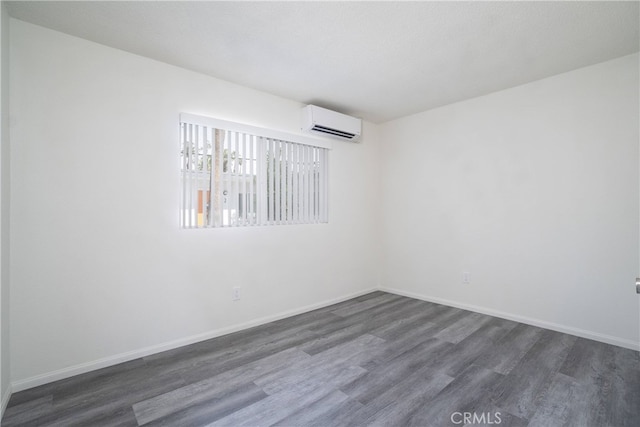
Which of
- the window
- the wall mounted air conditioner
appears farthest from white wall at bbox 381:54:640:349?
the window

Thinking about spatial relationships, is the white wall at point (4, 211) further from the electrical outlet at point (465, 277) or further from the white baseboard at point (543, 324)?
the electrical outlet at point (465, 277)

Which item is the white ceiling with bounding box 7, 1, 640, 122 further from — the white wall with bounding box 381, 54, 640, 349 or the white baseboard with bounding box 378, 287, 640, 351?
the white baseboard with bounding box 378, 287, 640, 351

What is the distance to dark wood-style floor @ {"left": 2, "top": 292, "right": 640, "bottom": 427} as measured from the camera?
172 centimetres

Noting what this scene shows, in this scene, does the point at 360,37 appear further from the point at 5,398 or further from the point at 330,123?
the point at 5,398

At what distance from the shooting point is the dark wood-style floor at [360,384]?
172 centimetres

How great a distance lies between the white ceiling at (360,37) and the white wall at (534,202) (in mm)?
387

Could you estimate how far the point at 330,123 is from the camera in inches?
143

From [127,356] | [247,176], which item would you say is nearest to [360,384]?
[127,356]

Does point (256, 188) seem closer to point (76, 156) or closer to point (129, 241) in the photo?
point (129, 241)

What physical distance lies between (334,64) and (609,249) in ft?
9.67

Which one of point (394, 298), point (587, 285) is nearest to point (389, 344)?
point (394, 298)

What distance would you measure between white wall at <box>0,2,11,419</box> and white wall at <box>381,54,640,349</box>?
3953mm

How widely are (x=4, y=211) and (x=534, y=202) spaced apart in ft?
14.2

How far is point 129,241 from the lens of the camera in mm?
2428
